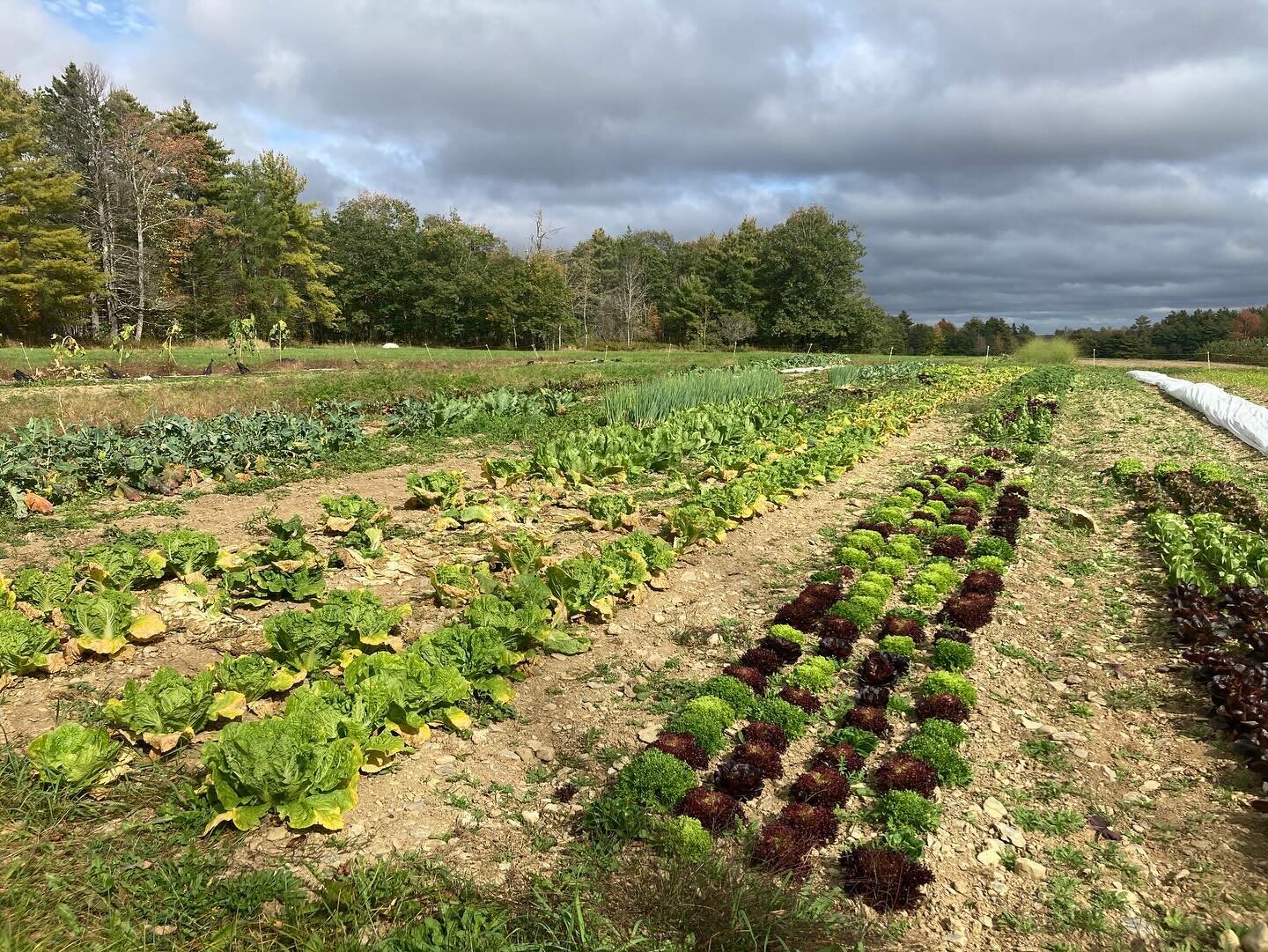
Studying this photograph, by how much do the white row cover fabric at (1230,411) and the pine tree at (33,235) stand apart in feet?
132

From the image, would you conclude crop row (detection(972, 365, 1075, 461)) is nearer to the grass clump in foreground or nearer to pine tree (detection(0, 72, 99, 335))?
the grass clump in foreground

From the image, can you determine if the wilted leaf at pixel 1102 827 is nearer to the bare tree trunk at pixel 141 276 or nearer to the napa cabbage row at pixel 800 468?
the napa cabbage row at pixel 800 468

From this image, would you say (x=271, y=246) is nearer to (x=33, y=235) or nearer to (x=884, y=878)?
(x=33, y=235)

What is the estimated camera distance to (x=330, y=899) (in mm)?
2619

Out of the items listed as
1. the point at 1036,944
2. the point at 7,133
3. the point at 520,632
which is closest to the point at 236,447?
the point at 520,632

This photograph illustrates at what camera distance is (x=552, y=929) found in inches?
99.2

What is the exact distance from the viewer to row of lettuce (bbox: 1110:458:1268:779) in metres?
4.06

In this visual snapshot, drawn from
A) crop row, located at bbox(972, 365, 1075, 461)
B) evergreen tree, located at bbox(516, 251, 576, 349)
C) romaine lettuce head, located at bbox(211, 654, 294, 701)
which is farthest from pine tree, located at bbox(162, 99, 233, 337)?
romaine lettuce head, located at bbox(211, 654, 294, 701)

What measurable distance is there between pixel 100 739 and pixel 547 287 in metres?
51.5

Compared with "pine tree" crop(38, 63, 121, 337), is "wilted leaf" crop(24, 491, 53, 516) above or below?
below

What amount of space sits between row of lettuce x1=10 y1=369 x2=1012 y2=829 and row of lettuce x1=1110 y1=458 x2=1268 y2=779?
142 inches

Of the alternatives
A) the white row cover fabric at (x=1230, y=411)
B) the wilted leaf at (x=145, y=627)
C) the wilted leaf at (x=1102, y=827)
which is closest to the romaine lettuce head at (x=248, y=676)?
the wilted leaf at (x=145, y=627)

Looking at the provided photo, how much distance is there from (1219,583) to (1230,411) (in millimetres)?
11603

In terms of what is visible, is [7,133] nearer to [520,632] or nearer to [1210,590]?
[520,632]
